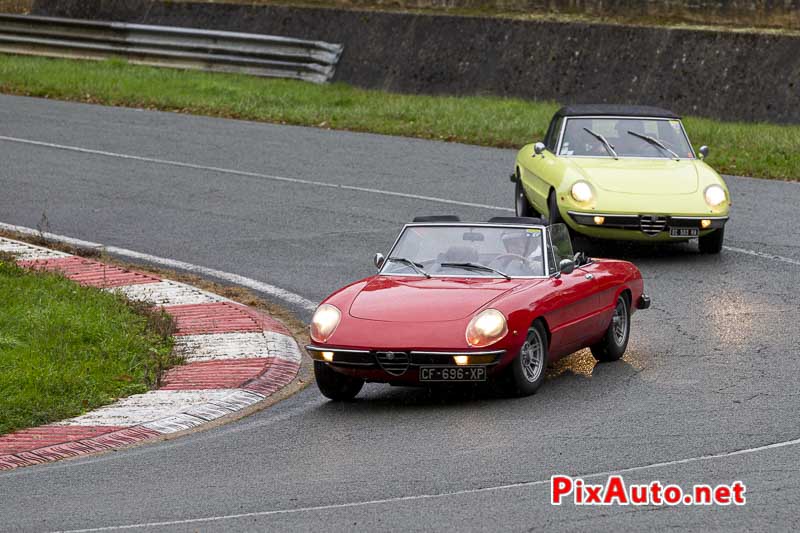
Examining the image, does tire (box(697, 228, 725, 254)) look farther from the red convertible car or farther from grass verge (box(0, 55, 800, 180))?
grass verge (box(0, 55, 800, 180))

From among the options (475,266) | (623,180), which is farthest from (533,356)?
(623,180)

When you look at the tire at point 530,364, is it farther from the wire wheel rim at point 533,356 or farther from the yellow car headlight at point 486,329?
the yellow car headlight at point 486,329

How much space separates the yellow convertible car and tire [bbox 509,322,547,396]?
15.8ft

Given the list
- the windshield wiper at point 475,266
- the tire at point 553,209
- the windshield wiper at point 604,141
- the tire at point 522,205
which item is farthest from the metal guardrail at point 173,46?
the windshield wiper at point 475,266

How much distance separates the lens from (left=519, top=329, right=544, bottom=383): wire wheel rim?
9258 millimetres

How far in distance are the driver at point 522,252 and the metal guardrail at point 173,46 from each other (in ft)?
57.6

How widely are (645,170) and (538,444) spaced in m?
7.19

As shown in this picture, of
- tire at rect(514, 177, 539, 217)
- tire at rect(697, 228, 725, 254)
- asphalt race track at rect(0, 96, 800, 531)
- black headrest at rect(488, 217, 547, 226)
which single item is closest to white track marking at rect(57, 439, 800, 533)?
asphalt race track at rect(0, 96, 800, 531)

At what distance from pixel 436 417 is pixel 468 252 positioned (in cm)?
180

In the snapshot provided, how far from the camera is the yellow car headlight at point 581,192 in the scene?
46.5 ft

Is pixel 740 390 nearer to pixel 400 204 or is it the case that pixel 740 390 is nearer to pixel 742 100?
pixel 400 204

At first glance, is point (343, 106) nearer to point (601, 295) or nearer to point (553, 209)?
point (553, 209)

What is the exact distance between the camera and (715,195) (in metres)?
14.2

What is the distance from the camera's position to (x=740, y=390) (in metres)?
9.20
